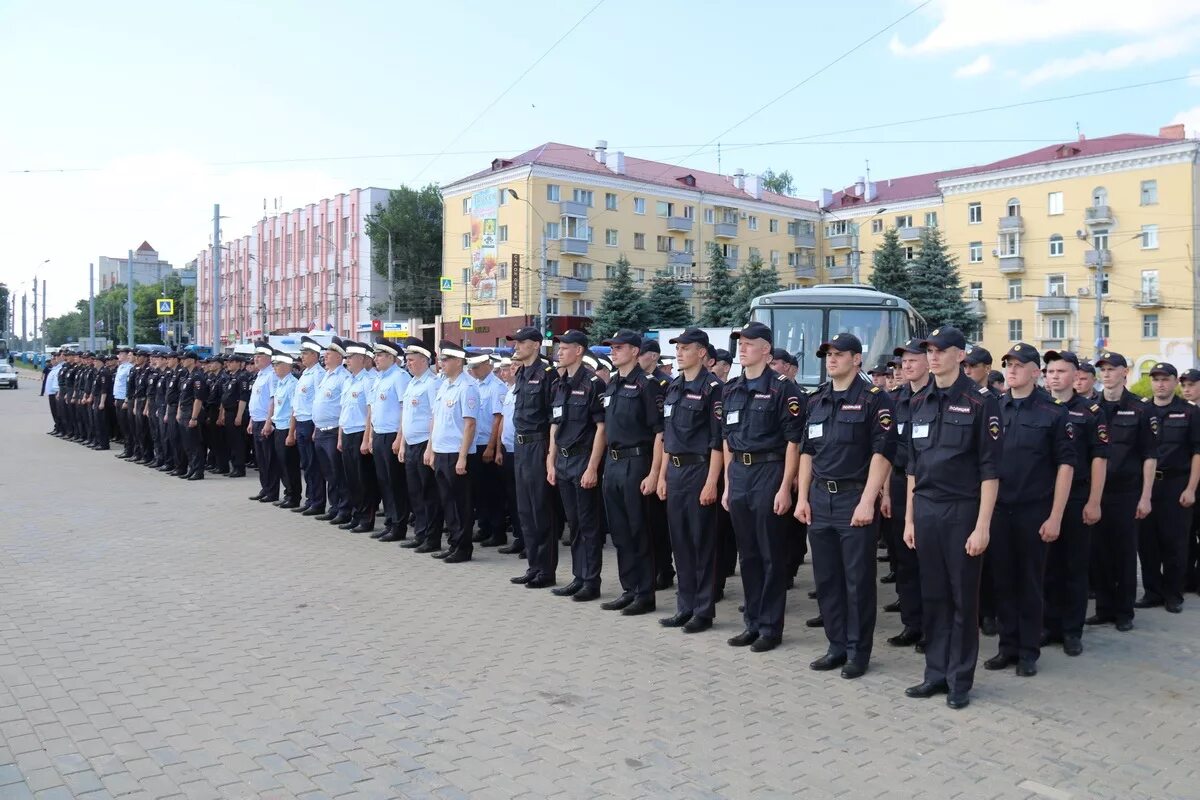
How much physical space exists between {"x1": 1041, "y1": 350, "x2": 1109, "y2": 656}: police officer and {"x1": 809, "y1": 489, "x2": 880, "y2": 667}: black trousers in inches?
62.6

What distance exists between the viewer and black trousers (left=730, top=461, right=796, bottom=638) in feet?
20.1

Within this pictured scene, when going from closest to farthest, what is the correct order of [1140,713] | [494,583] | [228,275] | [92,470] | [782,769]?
[782,769] → [1140,713] → [494,583] → [92,470] → [228,275]

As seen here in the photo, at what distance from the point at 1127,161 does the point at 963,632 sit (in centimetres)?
5169

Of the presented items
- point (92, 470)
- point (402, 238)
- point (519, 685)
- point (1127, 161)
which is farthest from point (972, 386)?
point (402, 238)

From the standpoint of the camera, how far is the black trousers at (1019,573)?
18.9ft

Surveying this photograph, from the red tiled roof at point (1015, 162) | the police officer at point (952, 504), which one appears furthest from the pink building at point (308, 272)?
the police officer at point (952, 504)

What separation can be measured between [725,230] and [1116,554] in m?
55.8

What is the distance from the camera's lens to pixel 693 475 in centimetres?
662

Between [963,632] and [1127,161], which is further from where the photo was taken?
[1127,161]

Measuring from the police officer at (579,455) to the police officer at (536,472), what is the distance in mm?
220

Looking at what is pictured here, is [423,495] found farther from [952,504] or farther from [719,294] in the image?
[719,294]

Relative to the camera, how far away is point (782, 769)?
4172mm

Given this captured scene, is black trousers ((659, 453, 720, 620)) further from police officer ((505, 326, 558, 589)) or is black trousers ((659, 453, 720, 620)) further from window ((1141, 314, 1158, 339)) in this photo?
window ((1141, 314, 1158, 339))

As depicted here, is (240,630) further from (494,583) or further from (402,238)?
(402,238)
